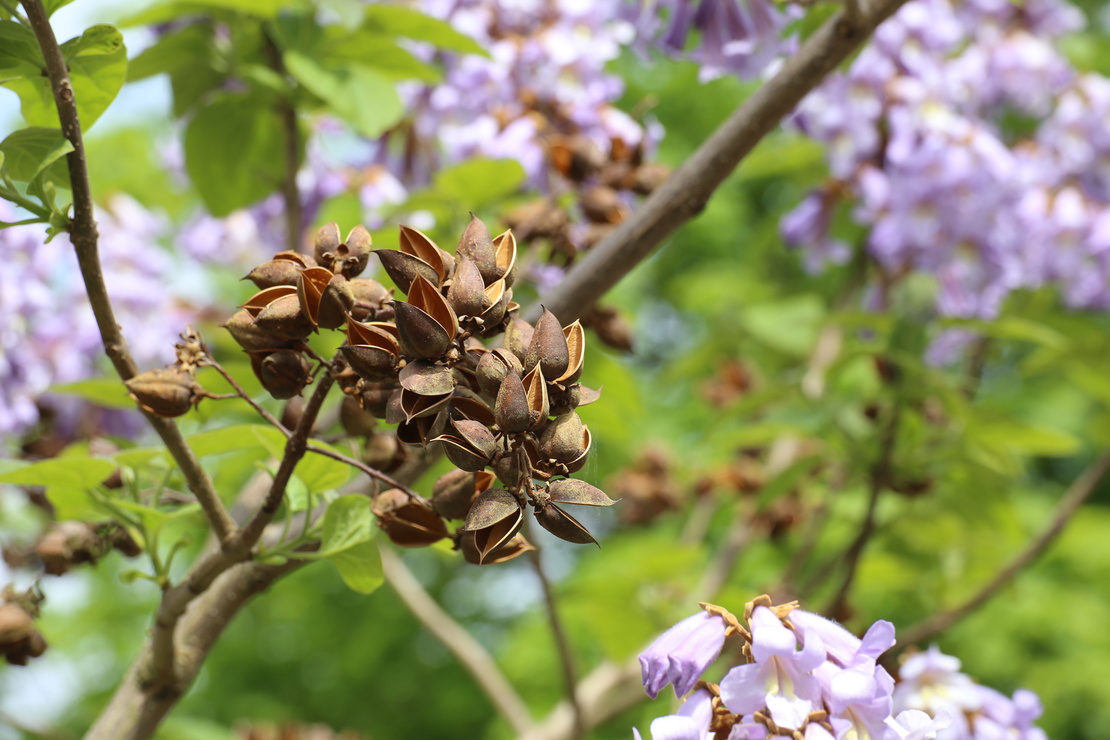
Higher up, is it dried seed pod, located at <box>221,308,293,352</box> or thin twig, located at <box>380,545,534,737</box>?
dried seed pod, located at <box>221,308,293,352</box>

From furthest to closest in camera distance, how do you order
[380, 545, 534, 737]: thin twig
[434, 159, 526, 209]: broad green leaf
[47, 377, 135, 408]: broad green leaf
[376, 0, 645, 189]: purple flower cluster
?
[380, 545, 534, 737]: thin twig < [376, 0, 645, 189]: purple flower cluster < [434, 159, 526, 209]: broad green leaf < [47, 377, 135, 408]: broad green leaf

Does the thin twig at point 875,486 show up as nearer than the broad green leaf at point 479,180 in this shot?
No

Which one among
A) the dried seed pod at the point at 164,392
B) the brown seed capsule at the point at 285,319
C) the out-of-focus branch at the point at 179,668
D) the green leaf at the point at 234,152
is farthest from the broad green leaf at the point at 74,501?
the green leaf at the point at 234,152

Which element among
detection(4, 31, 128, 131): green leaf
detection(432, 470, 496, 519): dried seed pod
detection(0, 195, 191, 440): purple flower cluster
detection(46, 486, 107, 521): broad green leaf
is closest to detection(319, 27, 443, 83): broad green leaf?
detection(0, 195, 191, 440): purple flower cluster

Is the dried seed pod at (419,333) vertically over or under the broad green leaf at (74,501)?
over

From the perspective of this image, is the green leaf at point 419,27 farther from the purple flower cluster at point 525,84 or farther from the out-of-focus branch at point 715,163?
the out-of-focus branch at point 715,163

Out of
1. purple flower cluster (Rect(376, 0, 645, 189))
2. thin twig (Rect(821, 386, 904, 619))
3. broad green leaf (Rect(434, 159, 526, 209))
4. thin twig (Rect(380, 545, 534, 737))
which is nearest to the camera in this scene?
broad green leaf (Rect(434, 159, 526, 209))

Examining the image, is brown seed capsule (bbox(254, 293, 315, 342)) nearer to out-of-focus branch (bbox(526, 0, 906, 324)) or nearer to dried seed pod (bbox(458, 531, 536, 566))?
dried seed pod (bbox(458, 531, 536, 566))

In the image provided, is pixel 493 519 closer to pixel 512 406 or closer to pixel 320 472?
pixel 512 406
